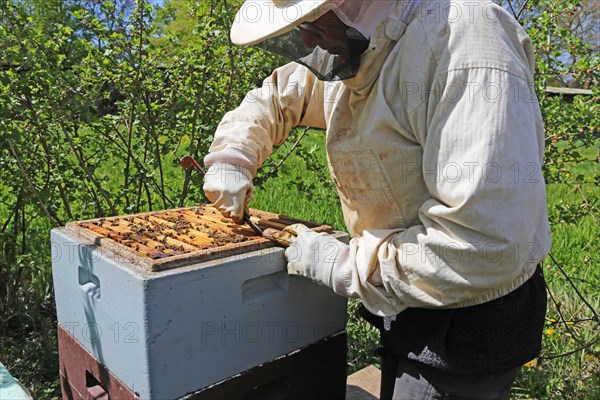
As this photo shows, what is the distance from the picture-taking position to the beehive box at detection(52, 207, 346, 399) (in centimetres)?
127

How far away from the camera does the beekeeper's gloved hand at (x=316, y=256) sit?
134 cm

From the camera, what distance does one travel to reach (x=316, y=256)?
1.39 meters

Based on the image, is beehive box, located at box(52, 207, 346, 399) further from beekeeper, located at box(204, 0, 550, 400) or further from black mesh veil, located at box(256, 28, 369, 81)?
black mesh veil, located at box(256, 28, 369, 81)

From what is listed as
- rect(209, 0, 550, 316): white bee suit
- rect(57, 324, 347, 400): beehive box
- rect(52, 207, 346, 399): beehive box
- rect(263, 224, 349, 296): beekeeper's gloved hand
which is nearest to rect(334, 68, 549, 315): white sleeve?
rect(209, 0, 550, 316): white bee suit

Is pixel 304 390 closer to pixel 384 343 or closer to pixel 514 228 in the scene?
pixel 384 343

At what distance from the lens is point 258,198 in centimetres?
439

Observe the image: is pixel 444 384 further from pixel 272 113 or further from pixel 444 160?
pixel 272 113

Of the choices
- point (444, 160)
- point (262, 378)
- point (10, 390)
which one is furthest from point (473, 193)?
point (10, 390)

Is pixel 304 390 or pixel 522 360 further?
pixel 304 390

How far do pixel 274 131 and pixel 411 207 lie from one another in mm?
700

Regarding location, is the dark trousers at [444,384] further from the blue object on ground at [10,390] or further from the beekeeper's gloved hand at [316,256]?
the blue object on ground at [10,390]

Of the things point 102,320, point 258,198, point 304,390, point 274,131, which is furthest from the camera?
point 258,198

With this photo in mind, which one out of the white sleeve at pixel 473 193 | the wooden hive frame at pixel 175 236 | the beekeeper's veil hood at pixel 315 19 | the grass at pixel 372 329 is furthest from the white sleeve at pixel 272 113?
the grass at pixel 372 329

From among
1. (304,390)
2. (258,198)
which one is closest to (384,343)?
(304,390)
